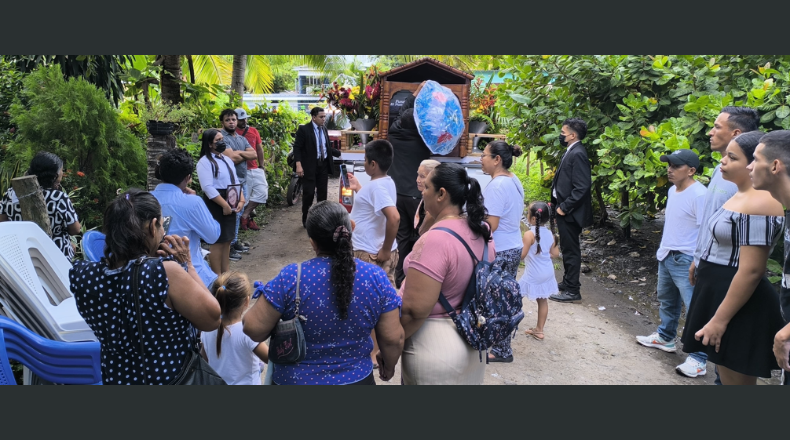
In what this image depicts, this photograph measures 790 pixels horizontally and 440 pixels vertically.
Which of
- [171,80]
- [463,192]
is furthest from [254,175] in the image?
[463,192]

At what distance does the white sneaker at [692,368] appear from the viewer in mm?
4359

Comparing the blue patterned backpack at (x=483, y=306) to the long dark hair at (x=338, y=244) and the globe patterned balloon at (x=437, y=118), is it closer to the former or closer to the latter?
the long dark hair at (x=338, y=244)

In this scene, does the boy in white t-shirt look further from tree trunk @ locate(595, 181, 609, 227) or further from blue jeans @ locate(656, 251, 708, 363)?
tree trunk @ locate(595, 181, 609, 227)

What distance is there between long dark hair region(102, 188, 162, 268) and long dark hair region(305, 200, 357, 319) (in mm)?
667

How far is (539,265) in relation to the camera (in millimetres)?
5020

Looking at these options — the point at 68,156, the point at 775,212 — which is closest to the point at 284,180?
the point at 68,156

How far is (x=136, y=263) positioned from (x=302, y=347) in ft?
2.42

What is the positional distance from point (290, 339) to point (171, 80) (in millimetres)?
7058

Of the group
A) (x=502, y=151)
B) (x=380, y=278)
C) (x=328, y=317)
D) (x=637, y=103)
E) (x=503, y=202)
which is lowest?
(x=328, y=317)

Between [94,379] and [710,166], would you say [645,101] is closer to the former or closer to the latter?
→ [710,166]

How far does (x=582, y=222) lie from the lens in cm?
605

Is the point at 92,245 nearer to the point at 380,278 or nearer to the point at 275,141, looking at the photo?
the point at 380,278

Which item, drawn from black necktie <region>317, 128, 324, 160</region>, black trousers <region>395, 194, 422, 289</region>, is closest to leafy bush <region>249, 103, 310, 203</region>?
black necktie <region>317, 128, 324, 160</region>

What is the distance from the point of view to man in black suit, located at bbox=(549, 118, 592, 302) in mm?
5934
